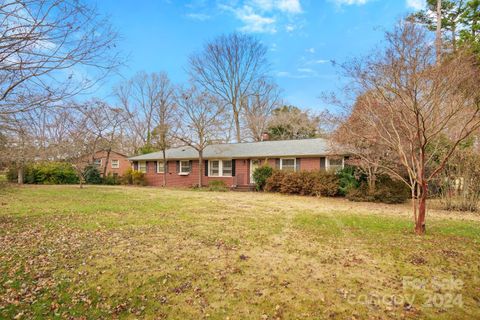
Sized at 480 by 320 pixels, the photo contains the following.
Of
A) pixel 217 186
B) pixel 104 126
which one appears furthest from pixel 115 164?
pixel 217 186

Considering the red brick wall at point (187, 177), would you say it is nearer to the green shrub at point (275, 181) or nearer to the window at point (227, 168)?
the window at point (227, 168)

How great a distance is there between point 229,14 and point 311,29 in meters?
4.51

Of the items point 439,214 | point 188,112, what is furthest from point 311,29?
point 439,214

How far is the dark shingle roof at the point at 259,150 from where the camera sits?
16453 millimetres

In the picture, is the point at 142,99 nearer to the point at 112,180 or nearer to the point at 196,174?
the point at 112,180

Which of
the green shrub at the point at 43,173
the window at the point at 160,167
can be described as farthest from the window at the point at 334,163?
the green shrub at the point at 43,173

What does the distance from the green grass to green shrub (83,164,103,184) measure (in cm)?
1764

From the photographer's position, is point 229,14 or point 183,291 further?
point 229,14

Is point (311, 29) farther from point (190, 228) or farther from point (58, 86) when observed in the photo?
point (58, 86)

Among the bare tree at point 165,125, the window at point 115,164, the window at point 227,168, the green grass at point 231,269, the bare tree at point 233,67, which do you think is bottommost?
the green grass at point 231,269

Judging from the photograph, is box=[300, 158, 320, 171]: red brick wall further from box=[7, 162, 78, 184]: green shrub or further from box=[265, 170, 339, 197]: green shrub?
box=[7, 162, 78, 184]: green shrub

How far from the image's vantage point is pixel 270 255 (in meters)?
4.80

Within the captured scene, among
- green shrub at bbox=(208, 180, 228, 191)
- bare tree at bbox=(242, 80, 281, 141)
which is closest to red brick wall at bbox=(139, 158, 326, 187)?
green shrub at bbox=(208, 180, 228, 191)

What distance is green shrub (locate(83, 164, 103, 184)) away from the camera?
77.6ft
